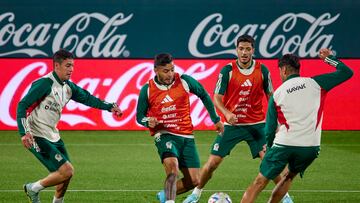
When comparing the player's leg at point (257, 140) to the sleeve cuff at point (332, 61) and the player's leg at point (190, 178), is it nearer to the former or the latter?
the player's leg at point (190, 178)

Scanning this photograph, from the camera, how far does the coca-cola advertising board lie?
20.8 meters

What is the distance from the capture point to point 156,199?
11766 mm

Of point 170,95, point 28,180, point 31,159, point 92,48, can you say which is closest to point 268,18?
point 92,48

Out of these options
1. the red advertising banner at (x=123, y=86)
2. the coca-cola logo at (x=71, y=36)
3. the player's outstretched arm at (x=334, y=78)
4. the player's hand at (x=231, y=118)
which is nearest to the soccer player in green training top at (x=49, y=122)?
the player's hand at (x=231, y=118)

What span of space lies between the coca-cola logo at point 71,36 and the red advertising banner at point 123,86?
0.52 m

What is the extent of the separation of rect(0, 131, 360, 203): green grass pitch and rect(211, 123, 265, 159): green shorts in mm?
675

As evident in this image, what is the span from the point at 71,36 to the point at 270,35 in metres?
4.77

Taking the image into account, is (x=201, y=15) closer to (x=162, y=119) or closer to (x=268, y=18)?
(x=268, y=18)

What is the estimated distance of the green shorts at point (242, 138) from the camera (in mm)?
11797

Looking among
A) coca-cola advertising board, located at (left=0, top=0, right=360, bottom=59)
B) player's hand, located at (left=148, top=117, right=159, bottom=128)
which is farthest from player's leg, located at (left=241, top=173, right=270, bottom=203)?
coca-cola advertising board, located at (left=0, top=0, right=360, bottom=59)

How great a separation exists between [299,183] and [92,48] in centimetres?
880

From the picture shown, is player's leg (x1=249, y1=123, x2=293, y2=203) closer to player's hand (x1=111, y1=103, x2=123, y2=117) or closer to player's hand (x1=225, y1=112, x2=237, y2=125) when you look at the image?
player's hand (x1=225, y1=112, x2=237, y2=125)

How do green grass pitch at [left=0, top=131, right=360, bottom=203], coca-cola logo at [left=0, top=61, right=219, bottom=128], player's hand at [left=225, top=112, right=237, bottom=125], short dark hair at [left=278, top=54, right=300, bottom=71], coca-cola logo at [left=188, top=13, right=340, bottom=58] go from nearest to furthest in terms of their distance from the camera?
short dark hair at [left=278, top=54, right=300, bottom=71]
player's hand at [left=225, top=112, right=237, bottom=125]
green grass pitch at [left=0, top=131, right=360, bottom=203]
coca-cola logo at [left=0, top=61, right=219, bottom=128]
coca-cola logo at [left=188, top=13, right=340, bottom=58]

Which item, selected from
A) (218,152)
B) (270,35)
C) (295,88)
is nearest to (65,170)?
(218,152)
